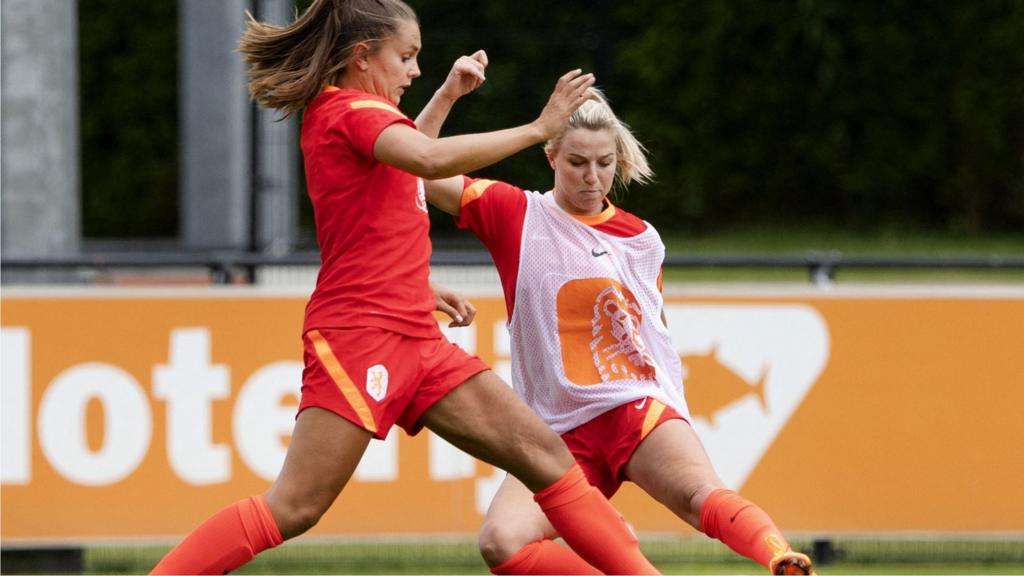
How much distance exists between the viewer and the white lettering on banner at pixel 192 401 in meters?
6.75

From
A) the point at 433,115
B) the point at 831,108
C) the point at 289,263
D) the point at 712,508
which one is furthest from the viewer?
the point at 831,108

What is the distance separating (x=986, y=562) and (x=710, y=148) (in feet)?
52.0

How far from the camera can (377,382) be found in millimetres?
4121

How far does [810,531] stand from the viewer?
22.7 ft

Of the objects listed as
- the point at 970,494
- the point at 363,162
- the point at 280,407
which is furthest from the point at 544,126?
the point at 970,494

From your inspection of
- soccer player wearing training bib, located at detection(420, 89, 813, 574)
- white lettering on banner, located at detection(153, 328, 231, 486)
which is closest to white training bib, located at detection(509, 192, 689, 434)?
soccer player wearing training bib, located at detection(420, 89, 813, 574)

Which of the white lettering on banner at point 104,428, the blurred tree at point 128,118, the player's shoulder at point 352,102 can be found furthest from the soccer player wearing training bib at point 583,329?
the blurred tree at point 128,118

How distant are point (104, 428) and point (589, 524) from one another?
Result: 3083mm

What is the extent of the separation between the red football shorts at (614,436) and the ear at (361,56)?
1207 mm

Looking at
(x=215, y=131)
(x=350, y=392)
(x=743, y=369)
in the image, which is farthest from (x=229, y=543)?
(x=215, y=131)

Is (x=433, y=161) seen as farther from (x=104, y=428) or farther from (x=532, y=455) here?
(x=104, y=428)

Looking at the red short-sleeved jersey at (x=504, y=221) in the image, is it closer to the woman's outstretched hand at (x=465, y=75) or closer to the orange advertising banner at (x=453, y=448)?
the woman's outstretched hand at (x=465, y=75)

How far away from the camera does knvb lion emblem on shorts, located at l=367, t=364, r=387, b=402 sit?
162 inches

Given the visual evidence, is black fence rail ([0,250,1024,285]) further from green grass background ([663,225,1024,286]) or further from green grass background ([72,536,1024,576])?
green grass background ([663,225,1024,286])
